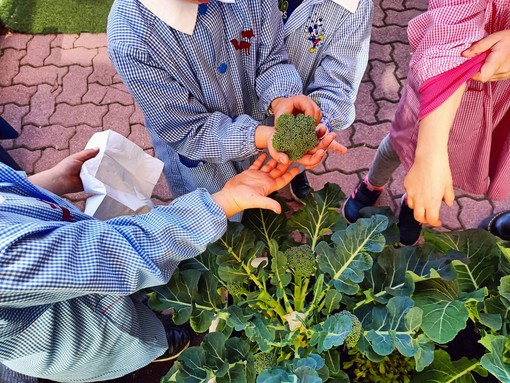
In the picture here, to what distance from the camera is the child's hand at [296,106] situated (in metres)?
1.28

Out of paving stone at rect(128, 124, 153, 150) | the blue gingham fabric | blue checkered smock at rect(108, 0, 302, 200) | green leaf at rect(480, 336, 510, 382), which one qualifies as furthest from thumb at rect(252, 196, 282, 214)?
paving stone at rect(128, 124, 153, 150)

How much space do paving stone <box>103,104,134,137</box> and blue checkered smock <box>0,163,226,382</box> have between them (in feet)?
5.01

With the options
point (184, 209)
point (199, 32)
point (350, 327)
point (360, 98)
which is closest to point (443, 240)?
point (350, 327)

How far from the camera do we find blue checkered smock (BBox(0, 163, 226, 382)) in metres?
0.84

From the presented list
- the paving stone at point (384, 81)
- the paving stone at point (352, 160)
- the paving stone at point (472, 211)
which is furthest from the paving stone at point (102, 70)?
the paving stone at point (472, 211)

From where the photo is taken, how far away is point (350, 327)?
96 centimetres

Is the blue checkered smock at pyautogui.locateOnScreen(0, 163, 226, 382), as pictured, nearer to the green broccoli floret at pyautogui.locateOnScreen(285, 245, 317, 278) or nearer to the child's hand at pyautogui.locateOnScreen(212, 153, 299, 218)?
the child's hand at pyautogui.locateOnScreen(212, 153, 299, 218)

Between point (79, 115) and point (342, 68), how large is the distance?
2012 millimetres

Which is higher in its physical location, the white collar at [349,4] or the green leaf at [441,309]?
the white collar at [349,4]

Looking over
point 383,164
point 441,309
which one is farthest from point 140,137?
point 441,309

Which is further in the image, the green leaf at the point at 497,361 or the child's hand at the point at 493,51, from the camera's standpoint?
the child's hand at the point at 493,51

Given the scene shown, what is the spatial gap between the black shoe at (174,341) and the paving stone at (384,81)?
1.82 meters

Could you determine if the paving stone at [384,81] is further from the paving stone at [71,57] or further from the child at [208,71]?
the paving stone at [71,57]

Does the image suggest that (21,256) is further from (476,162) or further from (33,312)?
(476,162)
